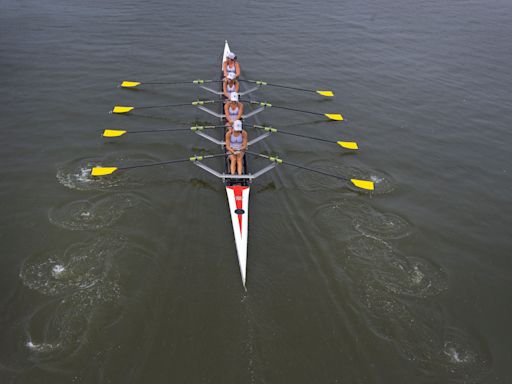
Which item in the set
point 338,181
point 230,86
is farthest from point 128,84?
point 338,181

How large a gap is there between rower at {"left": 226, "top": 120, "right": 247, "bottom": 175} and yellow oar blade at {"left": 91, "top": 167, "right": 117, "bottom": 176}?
4515 millimetres

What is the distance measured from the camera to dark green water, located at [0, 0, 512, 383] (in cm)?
861

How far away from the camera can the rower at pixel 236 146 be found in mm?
13648

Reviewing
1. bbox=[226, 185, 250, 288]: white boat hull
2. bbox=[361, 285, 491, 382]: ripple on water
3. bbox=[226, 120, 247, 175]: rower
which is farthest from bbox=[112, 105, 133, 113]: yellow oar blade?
bbox=[361, 285, 491, 382]: ripple on water

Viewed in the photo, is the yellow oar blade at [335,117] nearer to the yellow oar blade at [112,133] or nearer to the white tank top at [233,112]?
the white tank top at [233,112]

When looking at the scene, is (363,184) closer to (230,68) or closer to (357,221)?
(357,221)

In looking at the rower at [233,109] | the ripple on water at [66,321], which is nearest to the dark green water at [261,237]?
the ripple on water at [66,321]

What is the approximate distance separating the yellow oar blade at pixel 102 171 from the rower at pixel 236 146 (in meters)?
4.52

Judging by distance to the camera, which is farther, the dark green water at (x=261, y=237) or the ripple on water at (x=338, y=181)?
the ripple on water at (x=338, y=181)

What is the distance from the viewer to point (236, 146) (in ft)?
45.9

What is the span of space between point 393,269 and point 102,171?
35.7 feet

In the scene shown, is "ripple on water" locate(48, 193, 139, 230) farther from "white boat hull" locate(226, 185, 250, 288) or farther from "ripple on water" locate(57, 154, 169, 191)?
"white boat hull" locate(226, 185, 250, 288)

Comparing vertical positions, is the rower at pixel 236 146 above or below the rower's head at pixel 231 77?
below

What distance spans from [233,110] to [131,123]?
205 inches
